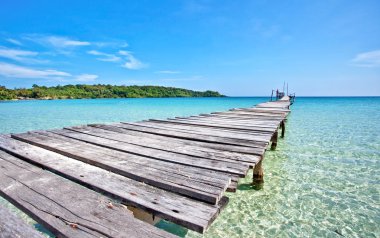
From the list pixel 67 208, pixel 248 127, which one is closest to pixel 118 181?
pixel 67 208

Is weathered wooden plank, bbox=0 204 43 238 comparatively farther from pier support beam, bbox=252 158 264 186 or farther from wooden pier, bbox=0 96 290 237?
pier support beam, bbox=252 158 264 186

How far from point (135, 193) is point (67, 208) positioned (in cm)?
54

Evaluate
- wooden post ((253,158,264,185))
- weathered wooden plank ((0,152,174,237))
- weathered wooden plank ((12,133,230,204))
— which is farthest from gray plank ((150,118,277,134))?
weathered wooden plank ((0,152,174,237))

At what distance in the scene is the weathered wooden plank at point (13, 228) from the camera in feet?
5.01

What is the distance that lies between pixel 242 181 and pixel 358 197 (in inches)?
105

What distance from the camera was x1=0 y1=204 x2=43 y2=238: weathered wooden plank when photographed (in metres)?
1.53

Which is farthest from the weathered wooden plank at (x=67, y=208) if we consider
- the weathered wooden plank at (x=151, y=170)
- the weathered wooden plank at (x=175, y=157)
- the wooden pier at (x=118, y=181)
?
the weathered wooden plank at (x=175, y=157)

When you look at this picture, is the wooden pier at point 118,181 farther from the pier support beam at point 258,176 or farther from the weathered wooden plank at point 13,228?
the pier support beam at point 258,176

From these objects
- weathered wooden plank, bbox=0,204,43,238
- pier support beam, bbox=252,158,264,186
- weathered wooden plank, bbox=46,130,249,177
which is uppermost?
weathered wooden plank, bbox=46,130,249,177

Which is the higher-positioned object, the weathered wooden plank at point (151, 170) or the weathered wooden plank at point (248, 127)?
the weathered wooden plank at point (151, 170)

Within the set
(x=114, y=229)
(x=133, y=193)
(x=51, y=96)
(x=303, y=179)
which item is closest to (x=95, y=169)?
(x=133, y=193)

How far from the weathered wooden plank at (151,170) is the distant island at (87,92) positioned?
113m

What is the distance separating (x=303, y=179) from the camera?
6559mm

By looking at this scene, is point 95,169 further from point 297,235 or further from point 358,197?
point 358,197
